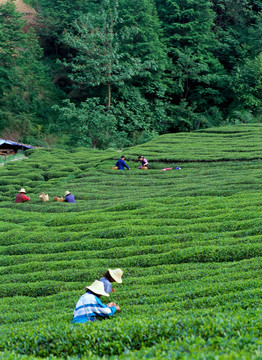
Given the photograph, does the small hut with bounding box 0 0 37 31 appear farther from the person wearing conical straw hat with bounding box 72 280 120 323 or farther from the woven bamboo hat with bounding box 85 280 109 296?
the person wearing conical straw hat with bounding box 72 280 120 323

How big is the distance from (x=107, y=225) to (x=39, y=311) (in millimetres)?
6538

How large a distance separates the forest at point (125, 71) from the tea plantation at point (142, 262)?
26362mm

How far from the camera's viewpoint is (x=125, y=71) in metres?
53.3

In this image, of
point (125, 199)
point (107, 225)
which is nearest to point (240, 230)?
point (107, 225)

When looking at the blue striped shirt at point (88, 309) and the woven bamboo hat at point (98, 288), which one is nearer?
the blue striped shirt at point (88, 309)

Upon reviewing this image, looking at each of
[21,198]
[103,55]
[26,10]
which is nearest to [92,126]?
[103,55]

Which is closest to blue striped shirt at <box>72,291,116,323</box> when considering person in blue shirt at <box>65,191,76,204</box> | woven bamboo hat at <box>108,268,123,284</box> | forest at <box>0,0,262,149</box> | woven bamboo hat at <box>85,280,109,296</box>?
woven bamboo hat at <box>85,280,109,296</box>

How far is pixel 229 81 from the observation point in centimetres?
5762

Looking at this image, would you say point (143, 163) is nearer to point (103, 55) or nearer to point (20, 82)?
point (103, 55)

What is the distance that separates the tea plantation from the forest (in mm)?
26362

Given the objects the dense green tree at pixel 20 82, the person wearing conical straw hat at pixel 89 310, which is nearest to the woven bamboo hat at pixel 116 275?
the person wearing conical straw hat at pixel 89 310

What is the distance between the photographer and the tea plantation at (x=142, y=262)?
626 centimetres

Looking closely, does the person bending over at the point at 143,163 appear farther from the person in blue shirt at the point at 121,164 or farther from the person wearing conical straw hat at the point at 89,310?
the person wearing conical straw hat at the point at 89,310

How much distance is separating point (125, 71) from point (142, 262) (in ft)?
146
